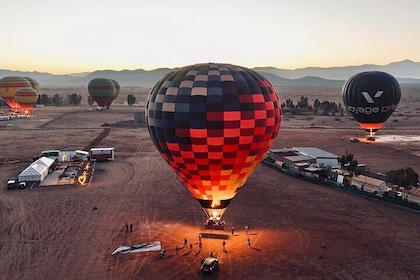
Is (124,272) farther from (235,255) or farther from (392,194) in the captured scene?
(392,194)

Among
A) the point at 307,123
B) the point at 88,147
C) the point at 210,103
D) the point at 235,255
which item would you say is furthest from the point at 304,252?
the point at 307,123

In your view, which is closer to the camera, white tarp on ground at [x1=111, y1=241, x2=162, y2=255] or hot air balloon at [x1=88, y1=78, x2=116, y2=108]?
white tarp on ground at [x1=111, y1=241, x2=162, y2=255]

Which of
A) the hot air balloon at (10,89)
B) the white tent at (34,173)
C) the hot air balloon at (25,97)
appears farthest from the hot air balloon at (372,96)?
the hot air balloon at (10,89)

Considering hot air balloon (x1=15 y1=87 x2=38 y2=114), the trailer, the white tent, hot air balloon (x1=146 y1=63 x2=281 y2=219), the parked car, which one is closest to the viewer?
the parked car

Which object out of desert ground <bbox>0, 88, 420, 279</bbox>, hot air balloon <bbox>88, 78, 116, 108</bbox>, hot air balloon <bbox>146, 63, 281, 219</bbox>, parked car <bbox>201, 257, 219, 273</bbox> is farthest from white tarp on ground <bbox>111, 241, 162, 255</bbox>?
hot air balloon <bbox>88, 78, 116, 108</bbox>

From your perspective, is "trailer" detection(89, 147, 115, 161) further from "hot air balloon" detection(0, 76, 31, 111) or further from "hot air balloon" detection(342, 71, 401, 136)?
"hot air balloon" detection(0, 76, 31, 111)

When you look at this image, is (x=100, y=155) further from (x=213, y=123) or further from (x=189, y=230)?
(x=213, y=123)
